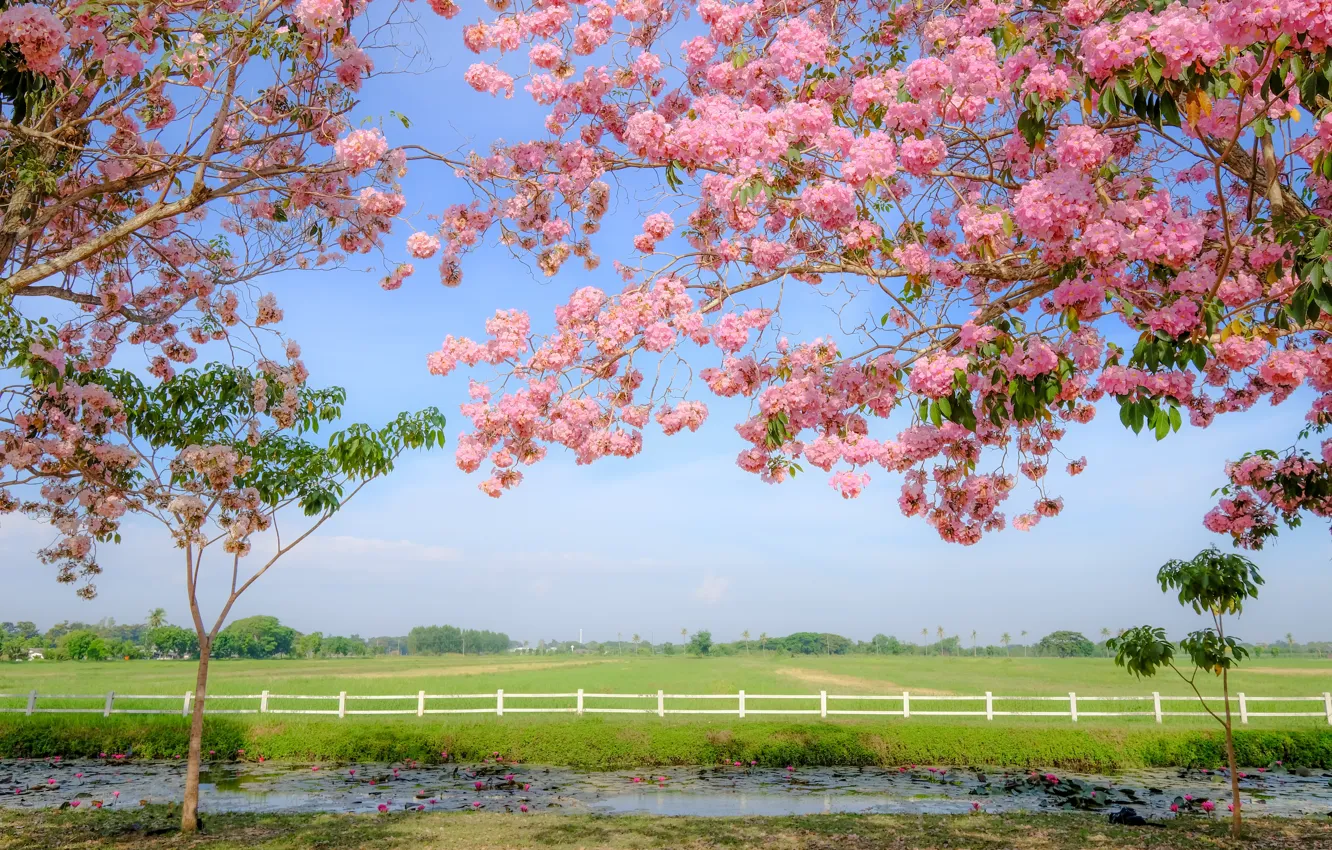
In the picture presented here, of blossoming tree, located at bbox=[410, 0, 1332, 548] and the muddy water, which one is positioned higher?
blossoming tree, located at bbox=[410, 0, 1332, 548]

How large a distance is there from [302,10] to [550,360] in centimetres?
260

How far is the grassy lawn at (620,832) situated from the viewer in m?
7.24

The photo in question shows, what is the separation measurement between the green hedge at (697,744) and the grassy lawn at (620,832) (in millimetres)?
5225

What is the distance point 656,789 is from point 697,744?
8.51 feet

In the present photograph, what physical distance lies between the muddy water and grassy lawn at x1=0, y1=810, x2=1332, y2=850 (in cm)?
99

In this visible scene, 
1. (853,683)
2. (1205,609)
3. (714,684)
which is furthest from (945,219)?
(853,683)

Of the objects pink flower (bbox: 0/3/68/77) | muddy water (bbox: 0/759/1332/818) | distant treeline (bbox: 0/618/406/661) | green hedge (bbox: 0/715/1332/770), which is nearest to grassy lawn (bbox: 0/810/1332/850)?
muddy water (bbox: 0/759/1332/818)

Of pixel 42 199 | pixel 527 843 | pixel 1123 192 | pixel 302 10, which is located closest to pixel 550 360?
pixel 302 10

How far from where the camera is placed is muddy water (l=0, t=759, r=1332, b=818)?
985 centimetres

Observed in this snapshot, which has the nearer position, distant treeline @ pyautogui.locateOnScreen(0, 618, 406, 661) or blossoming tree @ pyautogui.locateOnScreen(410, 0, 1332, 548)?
blossoming tree @ pyautogui.locateOnScreen(410, 0, 1332, 548)

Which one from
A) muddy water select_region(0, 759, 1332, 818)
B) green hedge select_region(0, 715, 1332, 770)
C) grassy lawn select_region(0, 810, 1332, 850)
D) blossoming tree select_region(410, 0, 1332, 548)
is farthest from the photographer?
green hedge select_region(0, 715, 1332, 770)

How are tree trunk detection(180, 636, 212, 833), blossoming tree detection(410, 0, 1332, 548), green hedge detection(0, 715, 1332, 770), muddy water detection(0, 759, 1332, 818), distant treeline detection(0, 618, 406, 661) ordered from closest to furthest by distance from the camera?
blossoming tree detection(410, 0, 1332, 548), tree trunk detection(180, 636, 212, 833), muddy water detection(0, 759, 1332, 818), green hedge detection(0, 715, 1332, 770), distant treeline detection(0, 618, 406, 661)

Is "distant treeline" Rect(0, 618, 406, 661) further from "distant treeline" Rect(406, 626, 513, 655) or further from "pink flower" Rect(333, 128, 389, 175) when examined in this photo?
"pink flower" Rect(333, 128, 389, 175)

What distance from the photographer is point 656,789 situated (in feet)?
37.3
